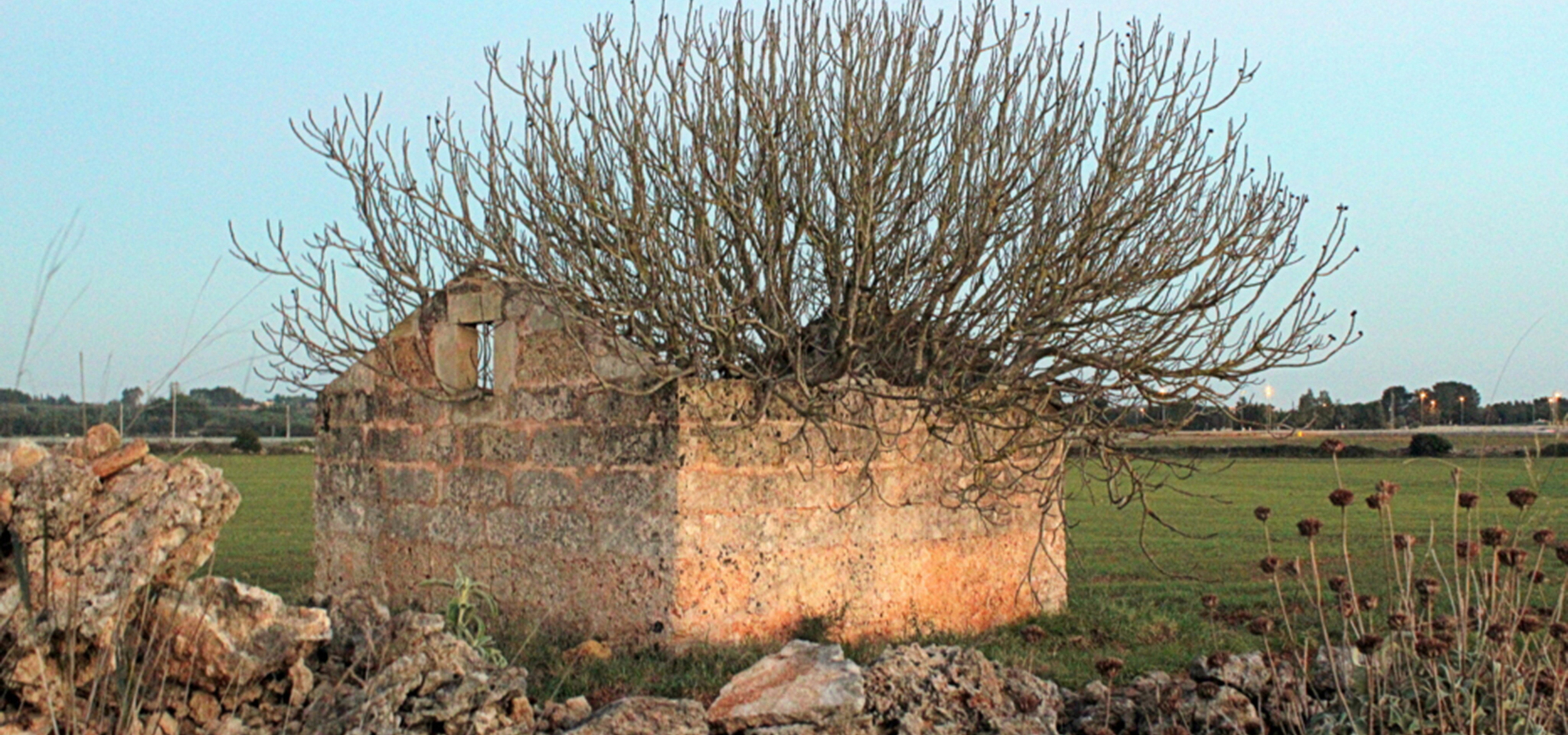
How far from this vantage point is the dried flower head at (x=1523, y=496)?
4.29m

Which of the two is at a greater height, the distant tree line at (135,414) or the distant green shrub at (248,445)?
the distant tree line at (135,414)

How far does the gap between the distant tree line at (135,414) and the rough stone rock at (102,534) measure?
203 mm

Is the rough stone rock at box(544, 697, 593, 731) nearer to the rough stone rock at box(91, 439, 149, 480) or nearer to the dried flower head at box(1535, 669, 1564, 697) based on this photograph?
the rough stone rock at box(91, 439, 149, 480)

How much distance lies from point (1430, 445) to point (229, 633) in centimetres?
3144

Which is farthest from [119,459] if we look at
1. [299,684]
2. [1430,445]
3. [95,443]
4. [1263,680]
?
[1430,445]

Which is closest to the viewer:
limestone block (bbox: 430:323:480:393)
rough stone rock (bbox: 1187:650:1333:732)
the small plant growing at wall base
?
rough stone rock (bbox: 1187:650:1333:732)

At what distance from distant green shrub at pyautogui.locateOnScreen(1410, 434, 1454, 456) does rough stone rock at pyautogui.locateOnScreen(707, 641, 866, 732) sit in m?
28.8

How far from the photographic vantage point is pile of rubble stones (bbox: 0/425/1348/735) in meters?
4.45

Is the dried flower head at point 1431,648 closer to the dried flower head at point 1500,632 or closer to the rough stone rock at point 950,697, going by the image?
the dried flower head at point 1500,632

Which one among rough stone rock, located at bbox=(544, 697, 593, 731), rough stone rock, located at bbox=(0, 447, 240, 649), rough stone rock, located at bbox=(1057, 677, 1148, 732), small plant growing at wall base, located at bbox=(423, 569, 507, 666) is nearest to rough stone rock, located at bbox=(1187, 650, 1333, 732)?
rough stone rock, located at bbox=(1057, 677, 1148, 732)

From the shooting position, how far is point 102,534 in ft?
15.6

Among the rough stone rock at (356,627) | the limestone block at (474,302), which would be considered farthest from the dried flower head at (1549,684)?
the limestone block at (474,302)

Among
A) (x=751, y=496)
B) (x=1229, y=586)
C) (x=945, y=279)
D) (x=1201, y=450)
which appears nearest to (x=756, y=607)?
(x=751, y=496)

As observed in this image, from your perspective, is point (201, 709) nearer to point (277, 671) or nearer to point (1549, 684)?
point (277, 671)
